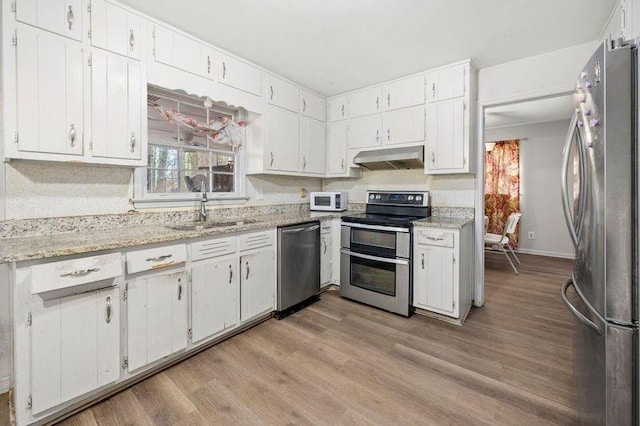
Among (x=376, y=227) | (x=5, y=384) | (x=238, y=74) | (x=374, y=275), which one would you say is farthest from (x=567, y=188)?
(x=5, y=384)

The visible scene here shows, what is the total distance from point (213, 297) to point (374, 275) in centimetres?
164

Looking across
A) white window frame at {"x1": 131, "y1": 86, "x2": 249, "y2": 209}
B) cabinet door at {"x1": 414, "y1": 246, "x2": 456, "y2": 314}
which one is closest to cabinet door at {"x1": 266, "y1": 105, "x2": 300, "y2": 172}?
white window frame at {"x1": 131, "y1": 86, "x2": 249, "y2": 209}

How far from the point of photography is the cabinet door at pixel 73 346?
1.41 metres

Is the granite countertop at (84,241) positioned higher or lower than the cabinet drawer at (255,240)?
higher

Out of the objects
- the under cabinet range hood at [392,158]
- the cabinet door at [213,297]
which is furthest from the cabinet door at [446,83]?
the cabinet door at [213,297]

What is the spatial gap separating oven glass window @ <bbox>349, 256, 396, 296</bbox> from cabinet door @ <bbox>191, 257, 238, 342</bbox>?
1358 mm

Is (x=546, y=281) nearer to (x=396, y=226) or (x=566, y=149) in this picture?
(x=396, y=226)

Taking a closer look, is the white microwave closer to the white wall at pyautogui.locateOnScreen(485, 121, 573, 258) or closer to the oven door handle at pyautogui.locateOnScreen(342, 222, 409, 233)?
the oven door handle at pyautogui.locateOnScreen(342, 222, 409, 233)

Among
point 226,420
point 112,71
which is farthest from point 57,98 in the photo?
point 226,420

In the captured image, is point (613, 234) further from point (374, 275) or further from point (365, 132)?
point (365, 132)

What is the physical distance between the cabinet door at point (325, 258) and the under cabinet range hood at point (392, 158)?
40.5 inches

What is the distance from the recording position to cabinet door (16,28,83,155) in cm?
160

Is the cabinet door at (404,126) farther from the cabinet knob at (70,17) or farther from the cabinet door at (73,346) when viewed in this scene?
the cabinet door at (73,346)

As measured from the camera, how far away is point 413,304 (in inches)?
112
